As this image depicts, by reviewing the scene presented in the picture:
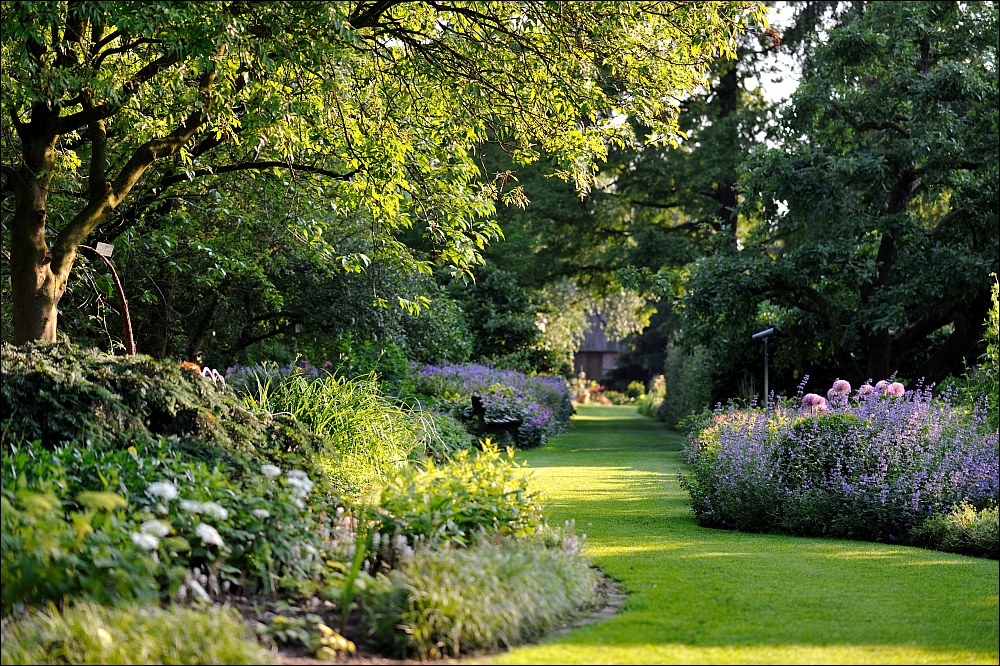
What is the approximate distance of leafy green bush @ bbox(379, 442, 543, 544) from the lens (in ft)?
18.5

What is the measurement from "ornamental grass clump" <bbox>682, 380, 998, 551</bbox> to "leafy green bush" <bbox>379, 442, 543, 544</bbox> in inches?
102

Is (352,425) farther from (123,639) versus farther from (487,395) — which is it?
(487,395)

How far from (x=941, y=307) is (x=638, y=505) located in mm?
7158

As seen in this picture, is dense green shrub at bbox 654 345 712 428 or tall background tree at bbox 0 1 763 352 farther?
dense green shrub at bbox 654 345 712 428

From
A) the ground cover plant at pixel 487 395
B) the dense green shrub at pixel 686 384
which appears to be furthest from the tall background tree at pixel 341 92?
the dense green shrub at pixel 686 384

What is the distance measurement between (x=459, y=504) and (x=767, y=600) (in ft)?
6.30

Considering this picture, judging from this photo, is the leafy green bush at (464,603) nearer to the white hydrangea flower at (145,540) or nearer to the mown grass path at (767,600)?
the mown grass path at (767,600)

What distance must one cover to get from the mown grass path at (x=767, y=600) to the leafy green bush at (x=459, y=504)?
25.3 inches

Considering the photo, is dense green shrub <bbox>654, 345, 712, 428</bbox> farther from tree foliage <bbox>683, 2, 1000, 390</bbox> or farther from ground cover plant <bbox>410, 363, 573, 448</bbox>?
ground cover plant <bbox>410, 363, 573, 448</bbox>

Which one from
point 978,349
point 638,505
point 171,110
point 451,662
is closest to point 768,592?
point 451,662

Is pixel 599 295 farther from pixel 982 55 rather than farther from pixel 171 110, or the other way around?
pixel 171 110

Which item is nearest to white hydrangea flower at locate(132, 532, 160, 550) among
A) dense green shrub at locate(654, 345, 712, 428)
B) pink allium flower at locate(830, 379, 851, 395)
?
pink allium flower at locate(830, 379, 851, 395)

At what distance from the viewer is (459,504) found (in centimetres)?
596

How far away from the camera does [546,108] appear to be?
350 inches
